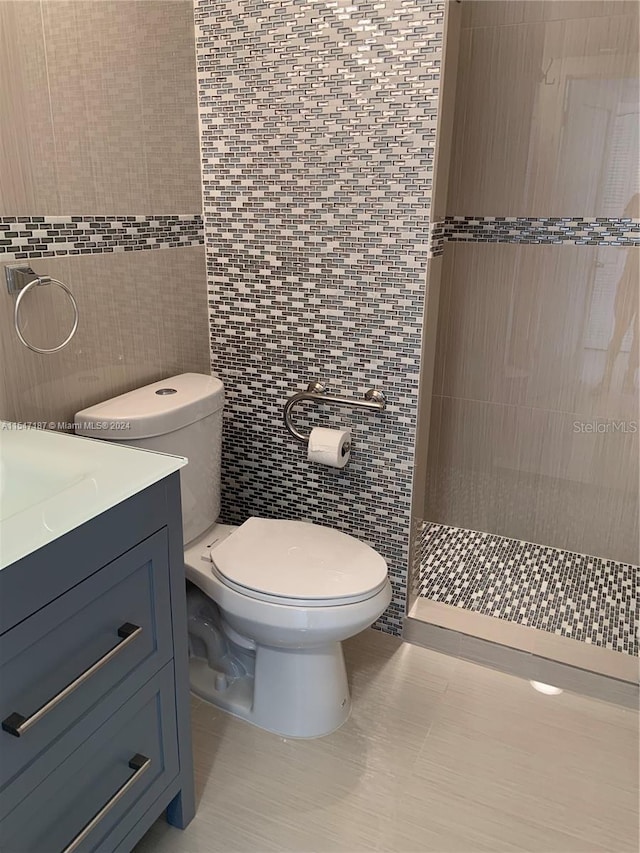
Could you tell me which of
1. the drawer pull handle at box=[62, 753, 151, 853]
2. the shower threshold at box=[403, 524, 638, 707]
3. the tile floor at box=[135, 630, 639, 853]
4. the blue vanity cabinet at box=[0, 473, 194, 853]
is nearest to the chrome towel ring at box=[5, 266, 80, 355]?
the blue vanity cabinet at box=[0, 473, 194, 853]

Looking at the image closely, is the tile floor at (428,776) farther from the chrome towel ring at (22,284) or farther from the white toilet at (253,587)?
the chrome towel ring at (22,284)

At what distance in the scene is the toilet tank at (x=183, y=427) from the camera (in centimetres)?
166

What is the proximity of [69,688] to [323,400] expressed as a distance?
1180 millimetres

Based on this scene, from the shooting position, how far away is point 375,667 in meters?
2.05

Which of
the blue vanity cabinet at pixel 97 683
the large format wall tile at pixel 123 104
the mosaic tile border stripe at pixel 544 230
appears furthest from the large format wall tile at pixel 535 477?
the blue vanity cabinet at pixel 97 683

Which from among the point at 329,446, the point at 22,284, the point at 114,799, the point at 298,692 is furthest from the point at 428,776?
the point at 22,284

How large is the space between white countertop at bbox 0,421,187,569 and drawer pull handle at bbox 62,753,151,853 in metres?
0.53

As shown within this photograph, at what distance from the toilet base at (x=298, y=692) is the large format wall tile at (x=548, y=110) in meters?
1.54

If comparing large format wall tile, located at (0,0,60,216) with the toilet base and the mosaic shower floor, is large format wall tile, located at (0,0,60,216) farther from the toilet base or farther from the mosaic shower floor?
the mosaic shower floor

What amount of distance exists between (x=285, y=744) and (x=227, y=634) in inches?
13.2

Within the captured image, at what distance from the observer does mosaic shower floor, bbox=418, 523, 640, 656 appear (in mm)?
2123

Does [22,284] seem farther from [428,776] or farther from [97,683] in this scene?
[428,776]

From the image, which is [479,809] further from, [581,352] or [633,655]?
[581,352]

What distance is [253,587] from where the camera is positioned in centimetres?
166
